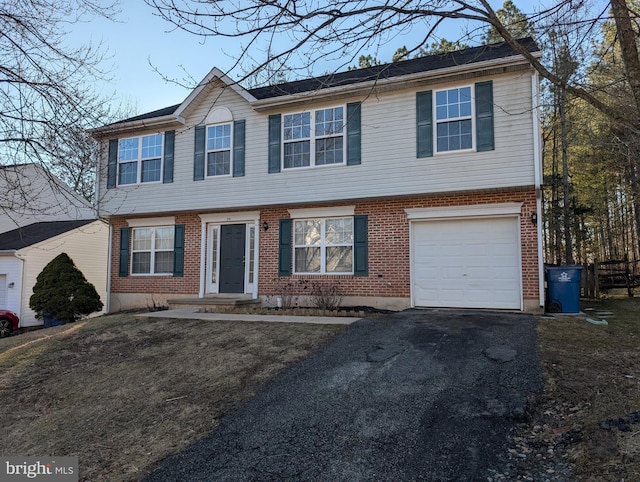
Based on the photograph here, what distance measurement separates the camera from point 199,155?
1245 centimetres

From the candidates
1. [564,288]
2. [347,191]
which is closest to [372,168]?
[347,191]

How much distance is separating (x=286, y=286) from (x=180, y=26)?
7.88m

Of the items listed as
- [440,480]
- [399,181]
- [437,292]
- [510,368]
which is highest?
[399,181]

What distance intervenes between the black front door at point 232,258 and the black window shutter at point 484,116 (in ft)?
21.5

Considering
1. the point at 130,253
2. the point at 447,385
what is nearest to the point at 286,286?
the point at 130,253

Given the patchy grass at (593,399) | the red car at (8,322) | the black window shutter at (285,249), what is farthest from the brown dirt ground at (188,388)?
the red car at (8,322)

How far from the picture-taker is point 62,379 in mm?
6438

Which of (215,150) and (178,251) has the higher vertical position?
(215,150)

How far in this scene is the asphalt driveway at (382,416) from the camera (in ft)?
11.4

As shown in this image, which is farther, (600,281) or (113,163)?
(600,281)

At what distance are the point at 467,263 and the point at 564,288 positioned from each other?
203cm

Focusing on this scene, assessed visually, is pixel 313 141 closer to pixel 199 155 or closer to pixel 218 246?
pixel 199 155

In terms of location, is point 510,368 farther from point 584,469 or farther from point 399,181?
point 399,181

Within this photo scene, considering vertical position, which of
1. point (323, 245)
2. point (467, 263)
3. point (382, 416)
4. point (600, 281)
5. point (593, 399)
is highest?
point (323, 245)
